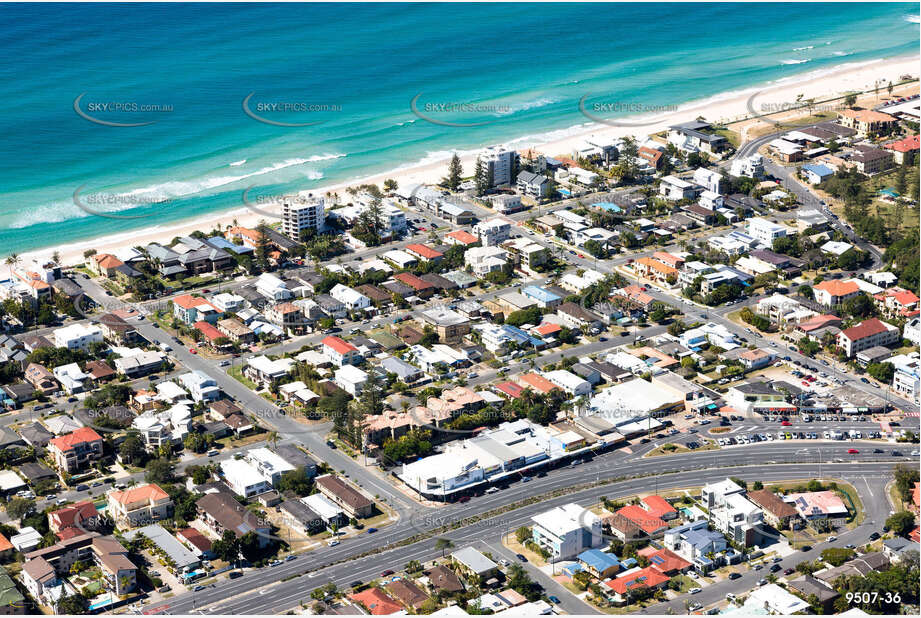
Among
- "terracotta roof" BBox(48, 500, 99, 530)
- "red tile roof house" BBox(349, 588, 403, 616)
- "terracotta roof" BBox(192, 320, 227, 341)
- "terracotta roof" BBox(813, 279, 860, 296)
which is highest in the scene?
"terracotta roof" BBox(192, 320, 227, 341)

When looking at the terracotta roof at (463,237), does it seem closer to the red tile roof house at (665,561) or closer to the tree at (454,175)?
the tree at (454,175)

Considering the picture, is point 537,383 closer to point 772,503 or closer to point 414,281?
point 772,503

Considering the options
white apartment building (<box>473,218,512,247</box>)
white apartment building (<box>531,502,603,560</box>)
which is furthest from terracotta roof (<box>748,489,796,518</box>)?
white apartment building (<box>473,218,512,247</box>)

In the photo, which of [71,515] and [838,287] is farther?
[838,287]

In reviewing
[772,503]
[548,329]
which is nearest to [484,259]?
[548,329]

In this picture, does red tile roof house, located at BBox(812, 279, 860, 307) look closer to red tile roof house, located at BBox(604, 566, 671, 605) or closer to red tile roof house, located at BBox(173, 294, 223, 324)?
red tile roof house, located at BBox(604, 566, 671, 605)

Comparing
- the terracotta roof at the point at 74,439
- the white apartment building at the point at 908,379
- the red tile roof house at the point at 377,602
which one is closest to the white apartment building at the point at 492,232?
Answer: the white apartment building at the point at 908,379

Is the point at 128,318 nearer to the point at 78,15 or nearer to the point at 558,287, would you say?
the point at 558,287
